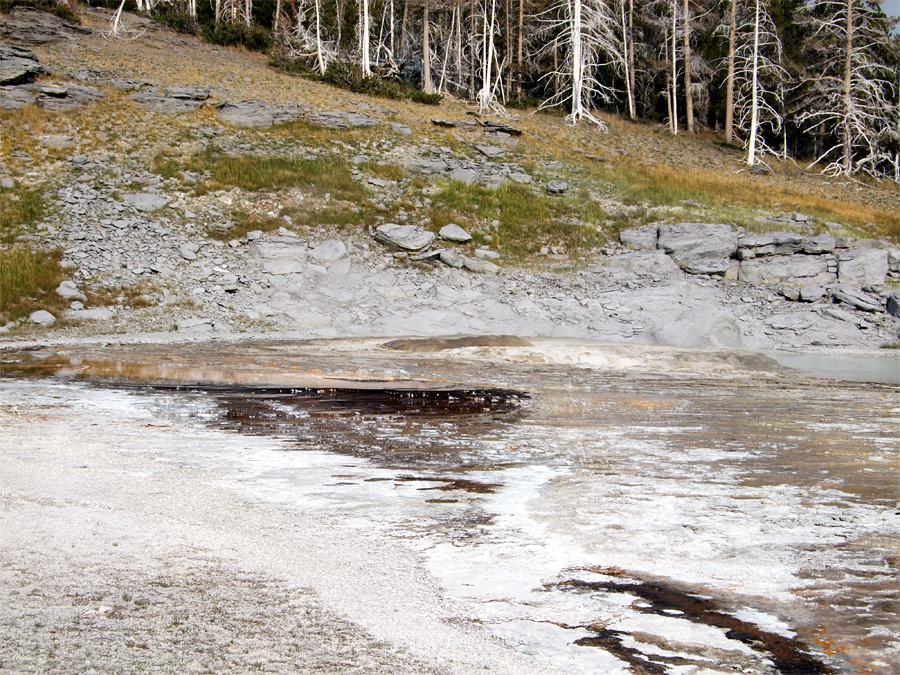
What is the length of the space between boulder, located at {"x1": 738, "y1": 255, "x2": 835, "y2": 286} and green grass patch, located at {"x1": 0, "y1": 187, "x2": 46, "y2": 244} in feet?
70.9

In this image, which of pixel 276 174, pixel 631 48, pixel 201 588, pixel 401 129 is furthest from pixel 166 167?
pixel 631 48

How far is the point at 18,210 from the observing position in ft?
68.8

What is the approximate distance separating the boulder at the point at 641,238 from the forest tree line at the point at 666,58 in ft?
54.4

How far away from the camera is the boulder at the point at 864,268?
21.0 m

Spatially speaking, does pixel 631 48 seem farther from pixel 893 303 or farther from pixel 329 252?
pixel 329 252

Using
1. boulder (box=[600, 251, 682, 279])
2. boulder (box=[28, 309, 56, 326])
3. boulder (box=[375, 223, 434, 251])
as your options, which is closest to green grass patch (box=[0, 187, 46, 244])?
boulder (box=[28, 309, 56, 326])

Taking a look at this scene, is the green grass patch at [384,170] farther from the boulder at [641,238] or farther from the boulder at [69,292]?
the boulder at [69,292]

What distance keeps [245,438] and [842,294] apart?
18.8 metres

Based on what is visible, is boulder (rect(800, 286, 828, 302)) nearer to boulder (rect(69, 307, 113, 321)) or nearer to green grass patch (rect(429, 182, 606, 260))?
green grass patch (rect(429, 182, 606, 260))

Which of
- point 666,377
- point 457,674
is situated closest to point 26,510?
point 457,674

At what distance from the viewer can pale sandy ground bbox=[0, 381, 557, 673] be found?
9.58 feet

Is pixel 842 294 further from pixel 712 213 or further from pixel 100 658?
pixel 100 658

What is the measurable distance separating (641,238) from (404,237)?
26.6ft

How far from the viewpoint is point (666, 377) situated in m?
12.2
